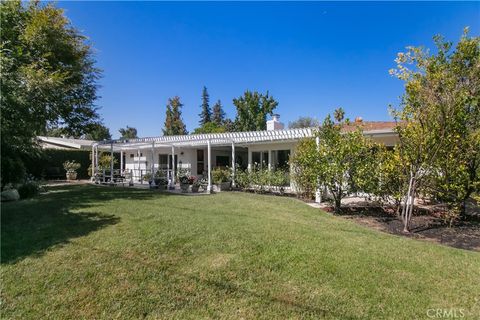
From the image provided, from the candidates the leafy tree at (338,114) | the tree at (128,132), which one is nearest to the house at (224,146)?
the leafy tree at (338,114)

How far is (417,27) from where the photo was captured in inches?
482

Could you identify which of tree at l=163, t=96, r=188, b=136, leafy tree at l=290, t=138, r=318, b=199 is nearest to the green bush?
leafy tree at l=290, t=138, r=318, b=199

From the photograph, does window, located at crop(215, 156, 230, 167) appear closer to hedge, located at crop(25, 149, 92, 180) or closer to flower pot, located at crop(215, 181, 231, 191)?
flower pot, located at crop(215, 181, 231, 191)

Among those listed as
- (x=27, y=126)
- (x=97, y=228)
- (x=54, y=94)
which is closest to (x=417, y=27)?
(x=97, y=228)

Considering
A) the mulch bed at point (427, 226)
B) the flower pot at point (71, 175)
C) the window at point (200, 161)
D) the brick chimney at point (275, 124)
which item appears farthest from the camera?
the flower pot at point (71, 175)

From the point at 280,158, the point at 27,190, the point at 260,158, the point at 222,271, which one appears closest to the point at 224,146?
the point at 260,158

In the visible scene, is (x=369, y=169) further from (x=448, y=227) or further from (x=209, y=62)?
(x=209, y=62)

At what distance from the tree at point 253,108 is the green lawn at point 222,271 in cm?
3631

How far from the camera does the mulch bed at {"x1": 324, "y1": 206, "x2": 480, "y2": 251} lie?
6.74 meters

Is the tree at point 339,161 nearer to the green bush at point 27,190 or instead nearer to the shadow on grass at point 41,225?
the shadow on grass at point 41,225

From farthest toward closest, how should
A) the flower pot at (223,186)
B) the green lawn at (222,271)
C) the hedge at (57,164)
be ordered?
the hedge at (57,164) < the flower pot at (223,186) < the green lawn at (222,271)

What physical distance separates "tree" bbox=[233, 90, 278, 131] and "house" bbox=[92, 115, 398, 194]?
2137cm

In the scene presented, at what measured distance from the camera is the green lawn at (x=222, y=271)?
3.65 metres

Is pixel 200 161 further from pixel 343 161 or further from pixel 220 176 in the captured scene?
pixel 343 161
